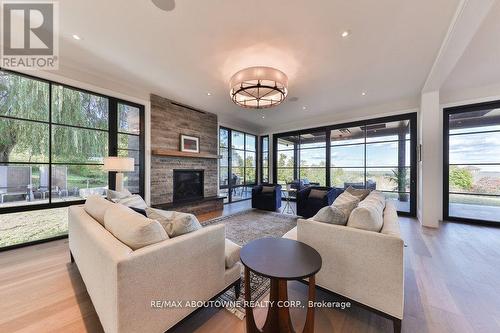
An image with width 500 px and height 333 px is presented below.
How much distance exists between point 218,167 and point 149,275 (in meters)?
4.98

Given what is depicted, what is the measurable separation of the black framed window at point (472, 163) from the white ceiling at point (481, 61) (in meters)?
0.50

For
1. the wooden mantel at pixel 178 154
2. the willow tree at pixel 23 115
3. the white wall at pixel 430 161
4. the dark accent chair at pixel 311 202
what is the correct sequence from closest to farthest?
the willow tree at pixel 23 115
the white wall at pixel 430 161
the dark accent chair at pixel 311 202
the wooden mantel at pixel 178 154

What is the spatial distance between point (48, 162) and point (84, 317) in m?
Answer: 2.74

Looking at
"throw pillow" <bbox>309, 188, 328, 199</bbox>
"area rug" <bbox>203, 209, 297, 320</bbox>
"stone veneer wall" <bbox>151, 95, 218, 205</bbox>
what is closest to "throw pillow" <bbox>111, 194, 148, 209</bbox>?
"area rug" <bbox>203, 209, 297, 320</bbox>

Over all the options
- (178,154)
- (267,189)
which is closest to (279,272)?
(267,189)

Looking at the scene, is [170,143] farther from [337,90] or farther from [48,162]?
[337,90]

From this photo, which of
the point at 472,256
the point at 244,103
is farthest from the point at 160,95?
the point at 472,256

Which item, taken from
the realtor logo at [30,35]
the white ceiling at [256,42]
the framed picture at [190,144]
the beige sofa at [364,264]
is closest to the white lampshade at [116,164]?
the white ceiling at [256,42]

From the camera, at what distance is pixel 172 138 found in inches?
190

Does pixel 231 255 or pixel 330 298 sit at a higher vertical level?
pixel 231 255

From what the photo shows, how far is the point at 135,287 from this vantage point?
1.12 m

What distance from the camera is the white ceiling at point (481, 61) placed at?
230 cm

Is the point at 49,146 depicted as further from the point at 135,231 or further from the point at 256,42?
the point at 256,42

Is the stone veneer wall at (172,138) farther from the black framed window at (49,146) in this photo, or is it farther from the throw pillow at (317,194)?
the throw pillow at (317,194)
